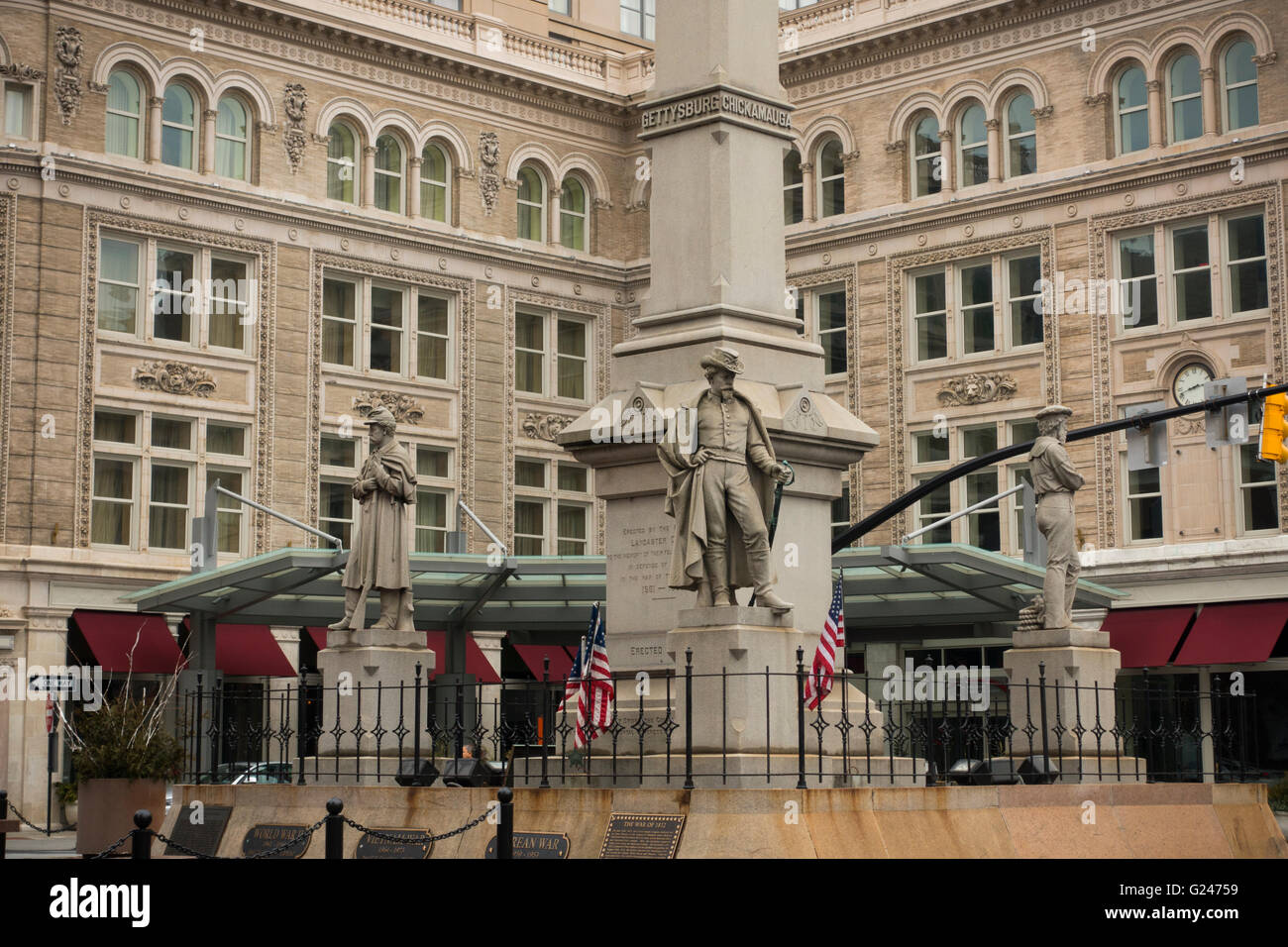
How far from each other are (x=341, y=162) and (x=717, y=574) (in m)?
34.6

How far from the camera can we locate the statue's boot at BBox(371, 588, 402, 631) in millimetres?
20719

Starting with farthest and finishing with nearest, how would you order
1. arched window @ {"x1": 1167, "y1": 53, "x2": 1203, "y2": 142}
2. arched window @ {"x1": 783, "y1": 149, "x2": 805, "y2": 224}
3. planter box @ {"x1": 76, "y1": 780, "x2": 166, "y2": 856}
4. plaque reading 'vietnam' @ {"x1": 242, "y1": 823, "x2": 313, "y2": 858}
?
arched window @ {"x1": 783, "y1": 149, "x2": 805, "y2": 224}
arched window @ {"x1": 1167, "y1": 53, "x2": 1203, "y2": 142}
planter box @ {"x1": 76, "y1": 780, "x2": 166, "y2": 856}
plaque reading 'vietnam' @ {"x1": 242, "y1": 823, "x2": 313, "y2": 858}

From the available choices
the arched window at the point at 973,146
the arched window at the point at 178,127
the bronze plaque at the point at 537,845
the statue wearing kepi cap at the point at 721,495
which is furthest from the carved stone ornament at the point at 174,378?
the bronze plaque at the point at 537,845

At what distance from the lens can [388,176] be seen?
165ft

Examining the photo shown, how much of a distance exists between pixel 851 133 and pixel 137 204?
58.6ft

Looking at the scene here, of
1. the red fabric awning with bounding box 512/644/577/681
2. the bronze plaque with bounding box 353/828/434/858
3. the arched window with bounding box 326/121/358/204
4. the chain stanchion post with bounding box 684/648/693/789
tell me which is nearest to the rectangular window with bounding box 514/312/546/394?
the arched window with bounding box 326/121/358/204

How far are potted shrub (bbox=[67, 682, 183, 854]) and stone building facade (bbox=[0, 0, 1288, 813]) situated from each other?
17875mm

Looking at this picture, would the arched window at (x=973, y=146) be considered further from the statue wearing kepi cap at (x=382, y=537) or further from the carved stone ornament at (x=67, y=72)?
the statue wearing kepi cap at (x=382, y=537)

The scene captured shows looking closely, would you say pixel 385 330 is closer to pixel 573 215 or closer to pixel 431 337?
pixel 431 337

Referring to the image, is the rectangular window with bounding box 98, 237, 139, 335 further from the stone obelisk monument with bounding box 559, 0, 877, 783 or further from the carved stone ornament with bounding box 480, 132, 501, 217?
the stone obelisk monument with bounding box 559, 0, 877, 783

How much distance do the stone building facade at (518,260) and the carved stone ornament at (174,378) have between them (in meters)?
0.08

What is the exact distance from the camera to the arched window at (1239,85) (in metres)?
42.9

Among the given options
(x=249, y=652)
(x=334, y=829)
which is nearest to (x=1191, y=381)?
(x=249, y=652)

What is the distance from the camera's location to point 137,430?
44.9m
